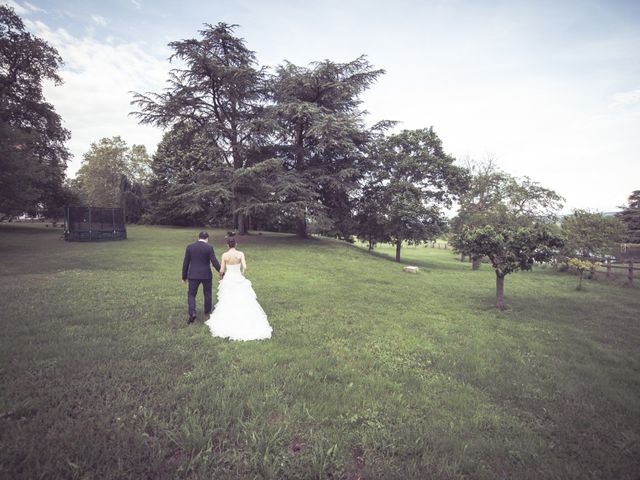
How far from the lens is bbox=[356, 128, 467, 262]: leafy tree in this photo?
88.5 ft

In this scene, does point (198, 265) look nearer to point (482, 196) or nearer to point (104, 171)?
point (482, 196)

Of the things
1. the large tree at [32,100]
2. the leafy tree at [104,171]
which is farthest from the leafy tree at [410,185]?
the leafy tree at [104,171]

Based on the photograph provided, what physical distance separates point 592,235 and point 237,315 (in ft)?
89.0

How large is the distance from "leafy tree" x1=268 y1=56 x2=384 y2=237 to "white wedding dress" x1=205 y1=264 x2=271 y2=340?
17039 mm

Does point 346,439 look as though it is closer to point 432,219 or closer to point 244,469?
point 244,469

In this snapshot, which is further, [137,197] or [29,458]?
[137,197]

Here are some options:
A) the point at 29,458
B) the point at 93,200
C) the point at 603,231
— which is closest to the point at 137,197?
the point at 93,200

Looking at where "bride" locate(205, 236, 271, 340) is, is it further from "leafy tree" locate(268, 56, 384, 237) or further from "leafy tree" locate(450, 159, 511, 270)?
"leafy tree" locate(450, 159, 511, 270)

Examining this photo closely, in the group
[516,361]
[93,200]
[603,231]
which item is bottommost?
[516,361]

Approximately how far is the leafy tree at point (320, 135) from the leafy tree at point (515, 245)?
1538 cm

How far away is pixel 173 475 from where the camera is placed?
311 cm

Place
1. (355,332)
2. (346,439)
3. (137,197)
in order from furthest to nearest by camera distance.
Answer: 1. (137,197)
2. (355,332)
3. (346,439)

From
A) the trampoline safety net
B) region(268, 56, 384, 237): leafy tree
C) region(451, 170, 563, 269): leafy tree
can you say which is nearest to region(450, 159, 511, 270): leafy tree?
region(451, 170, 563, 269): leafy tree

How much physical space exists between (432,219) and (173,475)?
1090 inches
